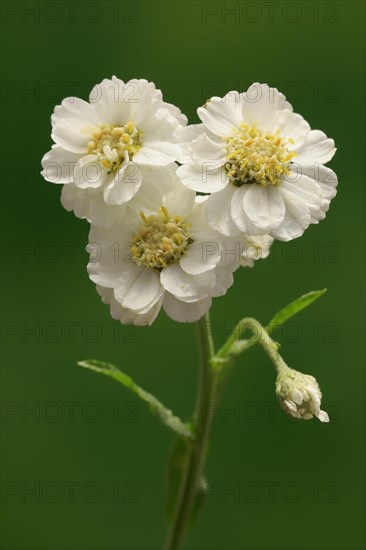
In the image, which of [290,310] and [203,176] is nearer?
[203,176]

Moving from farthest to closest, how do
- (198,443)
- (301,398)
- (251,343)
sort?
(198,443)
(251,343)
(301,398)

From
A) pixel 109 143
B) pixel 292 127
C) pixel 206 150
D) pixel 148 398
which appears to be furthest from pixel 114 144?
pixel 148 398

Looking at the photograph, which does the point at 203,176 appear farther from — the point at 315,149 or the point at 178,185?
the point at 315,149

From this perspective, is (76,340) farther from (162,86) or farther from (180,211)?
(180,211)

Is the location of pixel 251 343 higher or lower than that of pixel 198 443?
higher

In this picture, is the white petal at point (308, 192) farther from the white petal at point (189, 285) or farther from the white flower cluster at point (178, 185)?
the white petal at point (189, 285)

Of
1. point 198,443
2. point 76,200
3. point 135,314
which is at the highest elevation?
point 76,200

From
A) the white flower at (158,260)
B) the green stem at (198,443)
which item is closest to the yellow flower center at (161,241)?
the white flower at (158,260)

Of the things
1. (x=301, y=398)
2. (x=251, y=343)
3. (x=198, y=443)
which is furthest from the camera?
(x=198, y=443)
